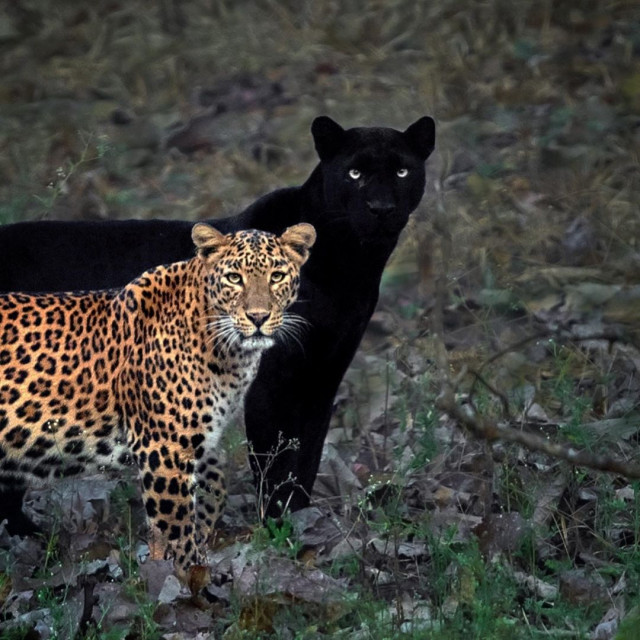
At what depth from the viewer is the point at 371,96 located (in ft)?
45.6

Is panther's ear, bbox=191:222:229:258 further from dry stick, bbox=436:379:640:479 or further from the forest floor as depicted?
dry stick, bbox=436:379:640:479

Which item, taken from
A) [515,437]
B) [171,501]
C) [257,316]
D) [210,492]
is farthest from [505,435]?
[210,492]

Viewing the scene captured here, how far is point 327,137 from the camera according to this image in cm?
756

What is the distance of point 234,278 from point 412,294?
4.55 m

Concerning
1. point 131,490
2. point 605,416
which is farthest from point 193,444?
point 605,416

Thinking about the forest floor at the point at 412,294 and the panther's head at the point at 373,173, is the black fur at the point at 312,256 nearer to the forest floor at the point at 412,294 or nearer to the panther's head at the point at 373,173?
the panther's head at the point at 373,173

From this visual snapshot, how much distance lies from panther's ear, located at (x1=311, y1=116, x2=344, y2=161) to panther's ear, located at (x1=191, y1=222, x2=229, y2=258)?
52.0 inches

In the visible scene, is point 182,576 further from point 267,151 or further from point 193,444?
point 267,151

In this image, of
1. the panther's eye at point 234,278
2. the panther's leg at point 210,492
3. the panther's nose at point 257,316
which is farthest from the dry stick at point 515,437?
the panther's leg at point 210,492

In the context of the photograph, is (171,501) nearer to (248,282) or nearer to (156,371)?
(156,371)

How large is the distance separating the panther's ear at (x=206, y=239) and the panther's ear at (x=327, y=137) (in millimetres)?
1320

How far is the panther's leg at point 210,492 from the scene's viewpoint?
6.99 meters

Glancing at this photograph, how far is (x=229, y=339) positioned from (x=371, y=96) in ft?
26.1

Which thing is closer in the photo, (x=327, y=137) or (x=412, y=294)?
(x=327, y=137)
